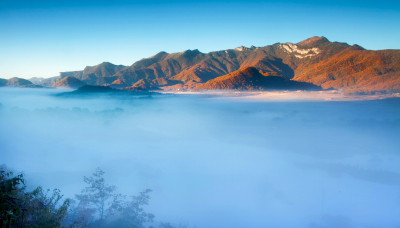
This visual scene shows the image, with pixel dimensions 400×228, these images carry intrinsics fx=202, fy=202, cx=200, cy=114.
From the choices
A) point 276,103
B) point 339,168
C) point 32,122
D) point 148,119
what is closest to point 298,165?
point 339,168

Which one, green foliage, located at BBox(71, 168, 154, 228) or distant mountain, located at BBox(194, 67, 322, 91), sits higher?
distant mountain, located at BBox(194, 67, 322, 91)

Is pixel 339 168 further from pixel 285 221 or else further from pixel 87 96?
pixel 87 96

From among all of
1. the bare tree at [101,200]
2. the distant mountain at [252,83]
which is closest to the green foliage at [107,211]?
the bare tree at [101,200]

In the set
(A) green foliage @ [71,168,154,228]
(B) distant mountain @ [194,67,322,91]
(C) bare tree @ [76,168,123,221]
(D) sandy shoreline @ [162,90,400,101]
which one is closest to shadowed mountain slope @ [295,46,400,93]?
(D) sandy shoreline @ [162,90,400,101]

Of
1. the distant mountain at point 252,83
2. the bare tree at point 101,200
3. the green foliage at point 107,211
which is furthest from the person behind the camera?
the distant mountain at point 252,83

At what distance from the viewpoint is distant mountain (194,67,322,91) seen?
15525 centimetres

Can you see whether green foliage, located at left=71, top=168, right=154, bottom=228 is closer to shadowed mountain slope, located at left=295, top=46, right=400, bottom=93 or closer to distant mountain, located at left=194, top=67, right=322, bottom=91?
distant mountain, located at left=194, top=67, right=322, bottom=91

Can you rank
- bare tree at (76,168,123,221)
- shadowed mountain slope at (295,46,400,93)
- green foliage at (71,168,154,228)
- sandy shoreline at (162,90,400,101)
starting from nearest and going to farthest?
green foliage at (71,168,154,228) → bare tree at (76,168,123,221) → sandy shoreline at (162,90,400,101) → shadowed mountain slope at (295,46,400,93)

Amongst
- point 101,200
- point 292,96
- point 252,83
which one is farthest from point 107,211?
→ point 252,83

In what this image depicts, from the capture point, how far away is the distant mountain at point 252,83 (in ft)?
509

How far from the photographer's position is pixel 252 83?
15638cm

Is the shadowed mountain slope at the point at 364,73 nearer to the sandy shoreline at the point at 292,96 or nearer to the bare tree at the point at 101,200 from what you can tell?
the sandy shoreline at the point at 292,96

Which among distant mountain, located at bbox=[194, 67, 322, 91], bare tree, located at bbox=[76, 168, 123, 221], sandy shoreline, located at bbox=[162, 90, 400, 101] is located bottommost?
bare tree, located at bbox=[76, 168, 123, 221]

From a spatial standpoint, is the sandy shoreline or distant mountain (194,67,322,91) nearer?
the sandy shoreline
